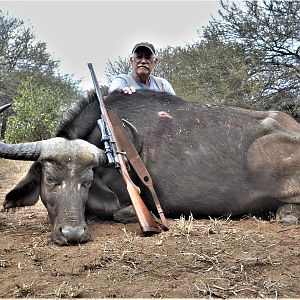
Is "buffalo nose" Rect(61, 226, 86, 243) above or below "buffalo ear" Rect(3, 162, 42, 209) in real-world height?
below

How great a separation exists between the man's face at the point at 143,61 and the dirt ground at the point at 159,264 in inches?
113

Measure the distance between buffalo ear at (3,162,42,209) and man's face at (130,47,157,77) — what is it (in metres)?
2.54

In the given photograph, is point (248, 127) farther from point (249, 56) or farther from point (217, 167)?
point (249, 56)

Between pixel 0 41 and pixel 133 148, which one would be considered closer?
pixel 133 148

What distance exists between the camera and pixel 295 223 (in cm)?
496

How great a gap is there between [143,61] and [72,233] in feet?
11.1

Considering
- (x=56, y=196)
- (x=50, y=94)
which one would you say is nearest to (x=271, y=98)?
(x=50, y=94)

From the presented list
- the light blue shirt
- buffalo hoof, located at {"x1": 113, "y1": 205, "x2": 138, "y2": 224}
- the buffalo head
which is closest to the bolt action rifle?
the buffalo head

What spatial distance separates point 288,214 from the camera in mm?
5129

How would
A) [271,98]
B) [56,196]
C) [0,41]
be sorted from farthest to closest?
[0,41], [271,98], [56,196]

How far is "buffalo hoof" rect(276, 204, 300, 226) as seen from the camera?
16.4ft

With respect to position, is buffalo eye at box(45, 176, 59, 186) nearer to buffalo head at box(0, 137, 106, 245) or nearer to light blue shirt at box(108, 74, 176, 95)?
buffalo head at box(0, 137, 106, 245)

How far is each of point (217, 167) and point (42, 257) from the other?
242 cm

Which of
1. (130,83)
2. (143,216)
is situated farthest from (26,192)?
(130,83)
